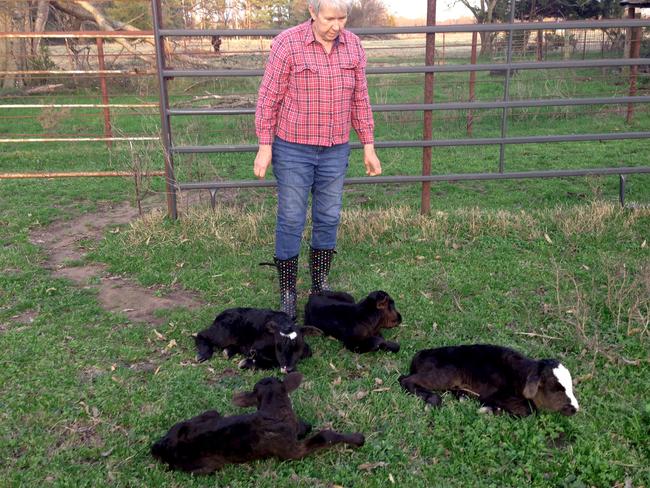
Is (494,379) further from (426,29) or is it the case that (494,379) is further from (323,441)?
(426,29)

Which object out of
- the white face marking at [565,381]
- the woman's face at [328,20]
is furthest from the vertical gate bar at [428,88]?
the white face marking at [565,381]

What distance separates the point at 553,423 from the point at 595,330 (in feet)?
3.47

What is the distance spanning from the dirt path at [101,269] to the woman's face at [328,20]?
6.57ft

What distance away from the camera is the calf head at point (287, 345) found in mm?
3488

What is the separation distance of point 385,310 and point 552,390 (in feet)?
3.63

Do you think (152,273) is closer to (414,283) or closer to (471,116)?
(414,283)

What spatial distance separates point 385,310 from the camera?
151 inches

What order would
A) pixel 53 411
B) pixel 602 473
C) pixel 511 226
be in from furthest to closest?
Answer: pixel 511 226 → pixel 53 411 → pixel 602 473

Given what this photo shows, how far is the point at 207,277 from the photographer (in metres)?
4.93

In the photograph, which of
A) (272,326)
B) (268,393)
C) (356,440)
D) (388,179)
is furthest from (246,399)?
(388,179)

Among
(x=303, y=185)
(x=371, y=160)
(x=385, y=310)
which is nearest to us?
(x=385, y=310)

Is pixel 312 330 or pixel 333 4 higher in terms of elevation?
pixel 333 4

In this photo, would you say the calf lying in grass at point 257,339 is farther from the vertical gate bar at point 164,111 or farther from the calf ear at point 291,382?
the vertical gate bar at point 164,111

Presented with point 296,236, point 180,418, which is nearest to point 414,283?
point 296,236
